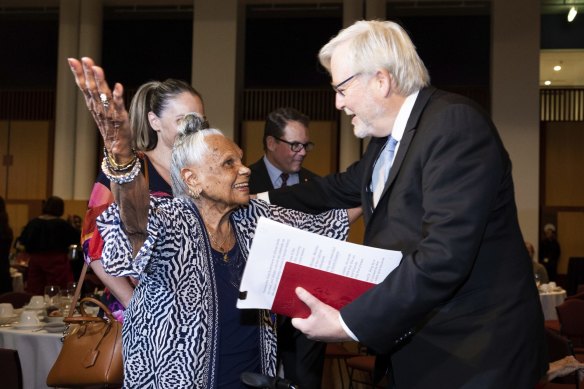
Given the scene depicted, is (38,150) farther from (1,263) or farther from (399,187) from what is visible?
(399,187)

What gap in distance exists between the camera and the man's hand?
186 cm

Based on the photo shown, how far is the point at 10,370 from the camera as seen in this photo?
343 centimetres

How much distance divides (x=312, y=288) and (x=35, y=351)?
9.17ft

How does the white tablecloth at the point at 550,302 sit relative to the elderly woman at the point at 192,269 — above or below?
below

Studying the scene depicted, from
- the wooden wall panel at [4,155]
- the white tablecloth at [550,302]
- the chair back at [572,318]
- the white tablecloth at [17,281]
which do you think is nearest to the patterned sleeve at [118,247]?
the chair back at [572,318]

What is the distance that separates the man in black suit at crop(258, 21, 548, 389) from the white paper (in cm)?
6

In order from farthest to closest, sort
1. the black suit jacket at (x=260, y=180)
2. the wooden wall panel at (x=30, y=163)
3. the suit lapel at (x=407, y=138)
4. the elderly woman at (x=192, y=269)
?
1. the wooden wall panel at (x=30, y=163)
2. the black suit jacket at (x=260, y=180)
3. the elderly woman at (x=192, y=269)
4. the suit lapel at (x=407, y=138)

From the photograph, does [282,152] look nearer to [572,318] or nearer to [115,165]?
[115,165]

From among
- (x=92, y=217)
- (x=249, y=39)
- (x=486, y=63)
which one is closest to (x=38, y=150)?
(x=249, y=39)

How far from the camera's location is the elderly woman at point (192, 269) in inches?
82.4

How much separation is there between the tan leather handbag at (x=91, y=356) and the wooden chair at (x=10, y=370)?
663mm

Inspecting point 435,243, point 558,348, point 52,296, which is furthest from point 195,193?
point 52,296

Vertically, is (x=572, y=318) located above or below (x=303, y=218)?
below

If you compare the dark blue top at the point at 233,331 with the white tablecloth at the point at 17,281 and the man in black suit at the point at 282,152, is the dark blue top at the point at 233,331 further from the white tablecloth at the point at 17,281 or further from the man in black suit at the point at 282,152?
the white tablecloth at the point at 17,281
